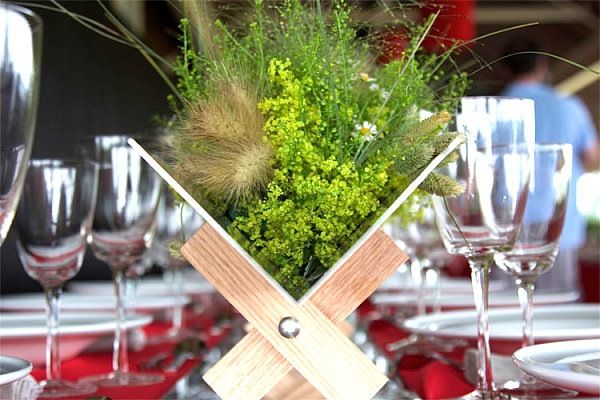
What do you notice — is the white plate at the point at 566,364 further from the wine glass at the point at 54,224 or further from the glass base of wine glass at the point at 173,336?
the glass base of wine glass at the point at 173,336

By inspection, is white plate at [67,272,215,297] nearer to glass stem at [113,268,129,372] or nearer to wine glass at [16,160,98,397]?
glass stem at [113,268,129,372]

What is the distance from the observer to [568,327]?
1.10 metres

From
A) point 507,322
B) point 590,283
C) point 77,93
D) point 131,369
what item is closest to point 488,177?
point 507,322

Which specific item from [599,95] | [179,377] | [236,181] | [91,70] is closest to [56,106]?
[91,70]

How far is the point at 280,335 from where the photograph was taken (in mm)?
670

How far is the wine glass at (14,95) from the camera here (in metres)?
0.74

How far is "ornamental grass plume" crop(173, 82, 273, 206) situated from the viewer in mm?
666

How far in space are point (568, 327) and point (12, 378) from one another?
2.53 ft

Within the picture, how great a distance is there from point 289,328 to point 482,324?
226 mm

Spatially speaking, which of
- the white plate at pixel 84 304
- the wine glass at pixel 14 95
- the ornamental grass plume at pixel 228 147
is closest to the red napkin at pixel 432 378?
the ornamental grass plume at pixel 228 147

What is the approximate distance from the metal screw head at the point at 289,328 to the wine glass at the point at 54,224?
38cm

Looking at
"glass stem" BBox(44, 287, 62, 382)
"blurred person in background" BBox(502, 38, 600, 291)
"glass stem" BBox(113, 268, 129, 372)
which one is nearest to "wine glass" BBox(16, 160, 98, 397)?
"glass stem" BBox(44, 287, 62, 382)

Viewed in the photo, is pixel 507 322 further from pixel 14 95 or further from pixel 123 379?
pixel 14 95

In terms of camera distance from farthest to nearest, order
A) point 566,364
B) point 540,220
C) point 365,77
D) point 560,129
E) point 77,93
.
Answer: point 560,129 → point 77,93 → point 540,220 → point 365,77 → point 566,364
